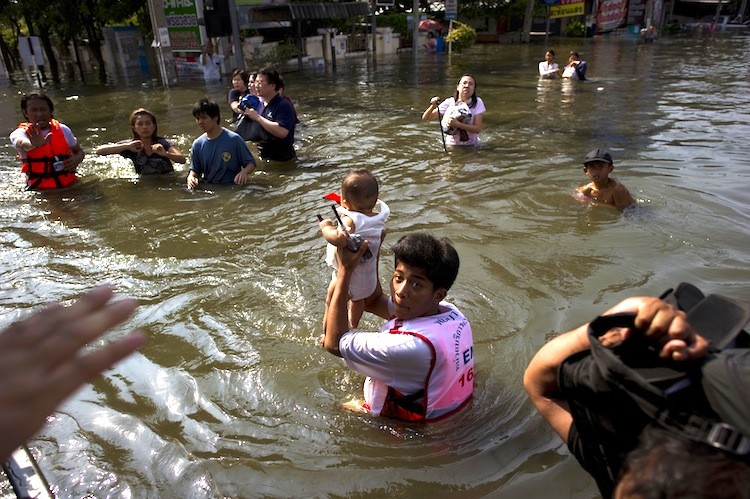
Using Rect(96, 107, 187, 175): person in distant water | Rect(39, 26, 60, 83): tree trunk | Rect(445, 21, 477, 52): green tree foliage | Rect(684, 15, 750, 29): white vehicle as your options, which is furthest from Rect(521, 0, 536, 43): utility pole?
Rect(96, 107, 187, 175): person in distant water

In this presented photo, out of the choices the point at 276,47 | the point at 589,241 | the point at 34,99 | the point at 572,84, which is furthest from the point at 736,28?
the point at 34,99

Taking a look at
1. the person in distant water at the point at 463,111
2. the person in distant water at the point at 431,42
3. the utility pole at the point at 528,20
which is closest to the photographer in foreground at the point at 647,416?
the person in distant water at the point at 463,111

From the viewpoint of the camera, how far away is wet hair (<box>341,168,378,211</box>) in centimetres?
325

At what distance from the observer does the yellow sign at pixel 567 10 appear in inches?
1232

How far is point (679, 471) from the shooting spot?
124cm

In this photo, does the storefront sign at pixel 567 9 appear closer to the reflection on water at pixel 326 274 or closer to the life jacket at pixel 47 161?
the reflection on water at pixel 326 274

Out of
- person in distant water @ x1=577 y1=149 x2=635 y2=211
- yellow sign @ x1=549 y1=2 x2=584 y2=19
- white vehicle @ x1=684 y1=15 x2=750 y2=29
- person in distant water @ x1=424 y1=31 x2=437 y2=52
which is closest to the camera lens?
person in distant water @ x1=577 y1=149 x2=635 y2=211

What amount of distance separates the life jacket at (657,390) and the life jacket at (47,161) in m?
7.38

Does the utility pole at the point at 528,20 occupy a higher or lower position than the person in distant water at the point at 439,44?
higher

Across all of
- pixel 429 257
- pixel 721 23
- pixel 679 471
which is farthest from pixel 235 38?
pixel 721 23

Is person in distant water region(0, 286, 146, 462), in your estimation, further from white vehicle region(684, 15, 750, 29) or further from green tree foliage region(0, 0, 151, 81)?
white vehicle region(684, 15, 750, 29)

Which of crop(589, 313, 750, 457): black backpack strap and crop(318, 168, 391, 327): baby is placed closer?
crop(589, 313, 750, 457): black backpack strap

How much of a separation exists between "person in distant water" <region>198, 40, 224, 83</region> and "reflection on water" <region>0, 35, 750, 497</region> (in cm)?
681

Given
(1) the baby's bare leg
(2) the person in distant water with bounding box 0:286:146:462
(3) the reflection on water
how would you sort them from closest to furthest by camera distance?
1. (2) the person in distant water with bounding box 0:286:146:462
2. (3) the reflection on water
3. (1) the baby's bare leg
